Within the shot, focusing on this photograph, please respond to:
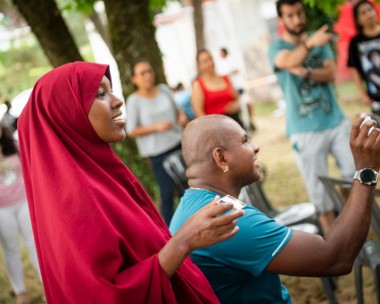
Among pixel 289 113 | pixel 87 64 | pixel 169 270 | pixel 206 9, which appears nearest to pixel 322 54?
pixel 289 113

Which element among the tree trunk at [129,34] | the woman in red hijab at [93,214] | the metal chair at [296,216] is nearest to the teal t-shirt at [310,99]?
the metal chair at [296,216]

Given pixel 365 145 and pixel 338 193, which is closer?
pixel 365 145

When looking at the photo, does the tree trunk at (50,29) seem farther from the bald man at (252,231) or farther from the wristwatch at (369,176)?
the wristwatch at (369,176)

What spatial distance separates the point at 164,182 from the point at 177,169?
1.99 feet

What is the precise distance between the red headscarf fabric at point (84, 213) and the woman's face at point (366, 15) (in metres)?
3.60

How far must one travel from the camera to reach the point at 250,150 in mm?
2357

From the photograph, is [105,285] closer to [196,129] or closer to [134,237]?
[134,237]

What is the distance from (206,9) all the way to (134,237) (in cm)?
1742

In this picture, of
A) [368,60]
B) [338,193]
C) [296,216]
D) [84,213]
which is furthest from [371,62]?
[84,213]

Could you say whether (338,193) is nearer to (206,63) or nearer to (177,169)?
(177,169)

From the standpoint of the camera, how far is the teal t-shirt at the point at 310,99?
4594 mm

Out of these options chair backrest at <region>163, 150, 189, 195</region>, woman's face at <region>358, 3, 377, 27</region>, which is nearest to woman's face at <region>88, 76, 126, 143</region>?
chair backrest at <region>163, 150, 189, 195</region>

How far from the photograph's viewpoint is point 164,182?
19.8 feet

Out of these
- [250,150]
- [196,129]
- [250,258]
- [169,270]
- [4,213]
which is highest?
[196,129]
